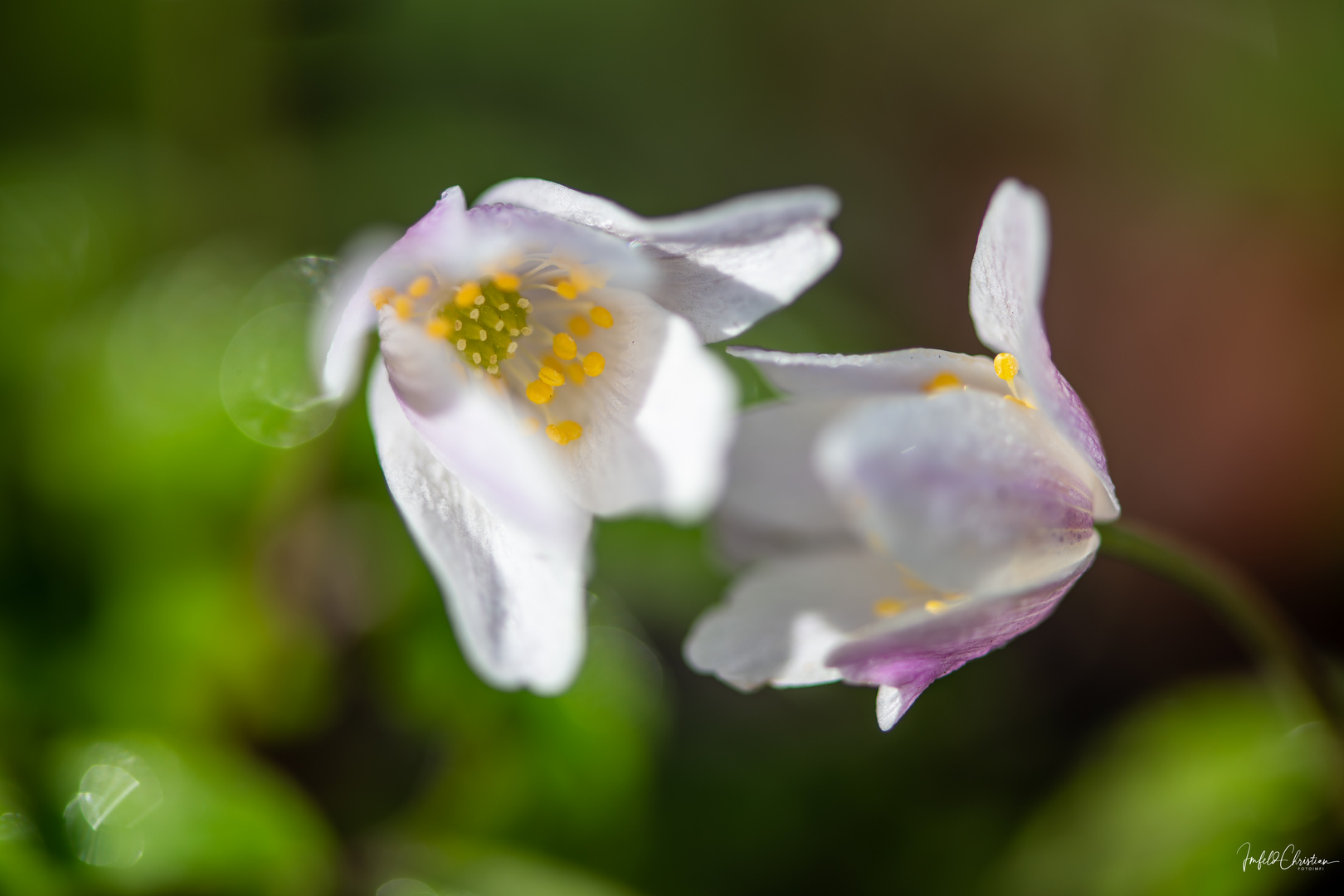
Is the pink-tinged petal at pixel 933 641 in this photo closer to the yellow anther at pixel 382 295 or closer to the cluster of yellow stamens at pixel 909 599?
the cluster of yellow stamens at pixel 909 599

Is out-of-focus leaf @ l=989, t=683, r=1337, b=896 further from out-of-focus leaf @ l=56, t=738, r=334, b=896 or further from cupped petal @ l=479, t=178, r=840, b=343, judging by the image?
out-of-focus leaf @ l=56, t=738, r=334, b=896

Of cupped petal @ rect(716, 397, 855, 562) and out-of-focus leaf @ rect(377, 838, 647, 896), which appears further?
out-of-focus leaf @ rect(377, 838, 647, 896)

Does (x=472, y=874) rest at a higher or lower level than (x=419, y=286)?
lower

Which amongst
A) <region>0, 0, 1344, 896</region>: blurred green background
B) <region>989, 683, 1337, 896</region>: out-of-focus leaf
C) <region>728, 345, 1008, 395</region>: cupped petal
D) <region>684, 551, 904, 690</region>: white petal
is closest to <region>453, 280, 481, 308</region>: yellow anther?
<region>728, 345, 1008, 395</region>: cupped petal

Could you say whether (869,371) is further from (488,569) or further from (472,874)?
(472,874)

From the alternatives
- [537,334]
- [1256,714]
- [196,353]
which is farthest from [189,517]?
[1256,714]

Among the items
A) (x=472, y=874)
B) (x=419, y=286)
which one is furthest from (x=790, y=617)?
(x=472, y=874)

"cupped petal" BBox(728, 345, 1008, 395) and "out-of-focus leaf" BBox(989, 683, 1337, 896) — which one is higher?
"cupped petal" BBox(728, 345, 1008, 395)
